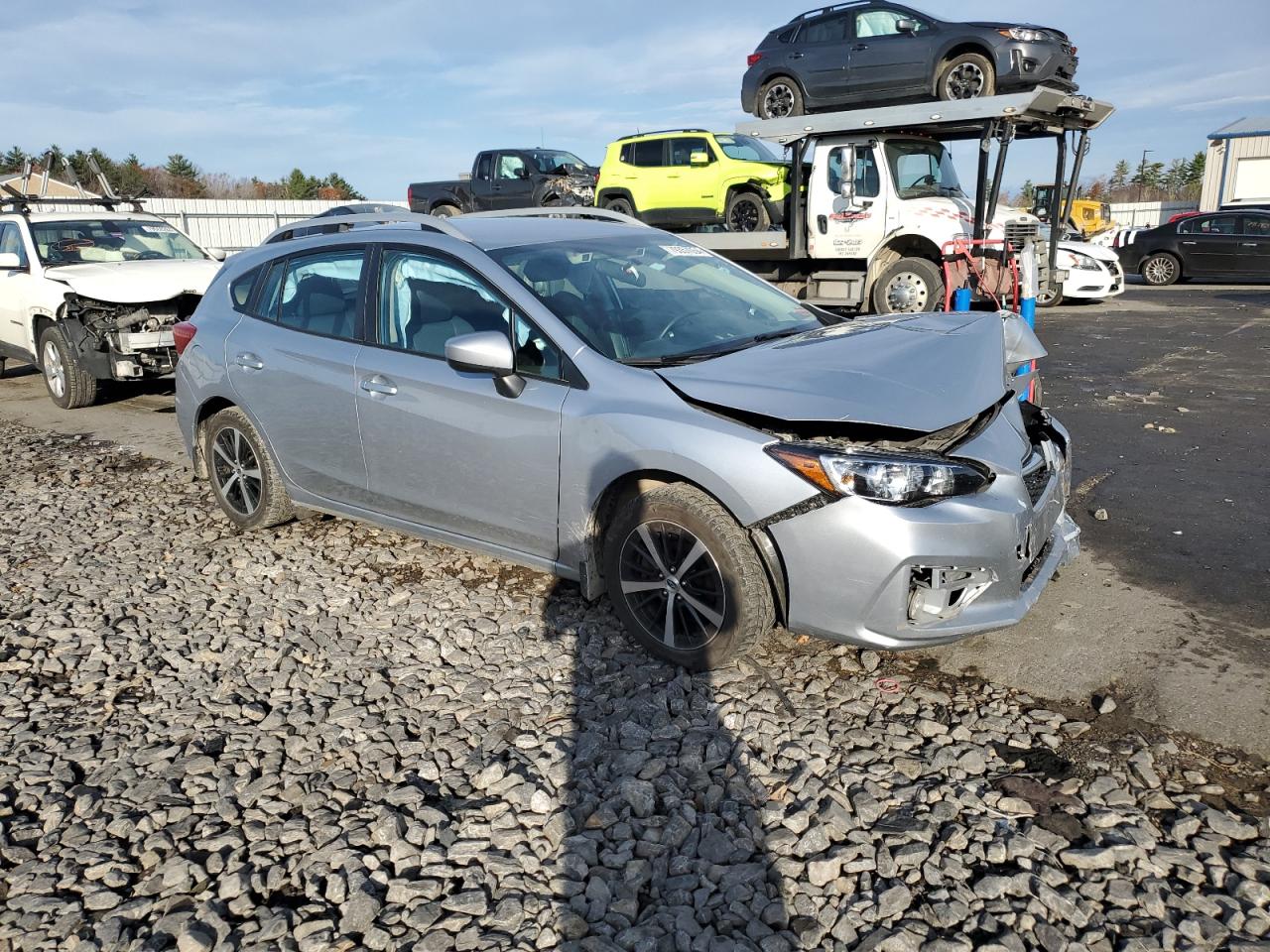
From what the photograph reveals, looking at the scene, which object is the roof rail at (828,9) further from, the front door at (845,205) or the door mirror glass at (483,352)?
the door mirror glass at (483,352)

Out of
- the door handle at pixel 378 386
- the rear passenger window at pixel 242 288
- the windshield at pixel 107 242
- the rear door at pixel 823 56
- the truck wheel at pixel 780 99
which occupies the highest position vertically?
the rear door at pixel 823 56

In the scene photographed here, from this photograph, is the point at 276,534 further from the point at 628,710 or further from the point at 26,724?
the point at 628,710

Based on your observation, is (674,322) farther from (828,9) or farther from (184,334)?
(828,9)

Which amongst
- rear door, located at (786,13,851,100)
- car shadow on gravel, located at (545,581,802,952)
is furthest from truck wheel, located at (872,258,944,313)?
car shadow on gravel, located at (545,581,802,952)

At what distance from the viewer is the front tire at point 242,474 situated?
5219 mm

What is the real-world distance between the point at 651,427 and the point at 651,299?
1.01m

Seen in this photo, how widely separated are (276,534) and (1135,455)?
559cm

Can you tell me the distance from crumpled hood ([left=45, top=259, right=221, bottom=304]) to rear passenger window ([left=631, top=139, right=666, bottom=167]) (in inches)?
314

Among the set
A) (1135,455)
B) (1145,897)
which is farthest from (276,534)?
(1135,455)

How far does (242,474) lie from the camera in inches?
211

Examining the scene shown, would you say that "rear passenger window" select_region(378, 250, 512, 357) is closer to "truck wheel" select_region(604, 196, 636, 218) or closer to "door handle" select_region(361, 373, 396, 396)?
"door handle" select_region(361, 373, 396, 396)

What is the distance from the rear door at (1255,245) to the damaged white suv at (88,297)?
19812 mm

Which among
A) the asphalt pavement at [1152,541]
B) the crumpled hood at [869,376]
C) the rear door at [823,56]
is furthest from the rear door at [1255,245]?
the crumpled hood at [869,376]

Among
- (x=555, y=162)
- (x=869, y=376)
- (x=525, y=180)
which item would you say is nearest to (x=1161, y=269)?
(x=555, y=162)
